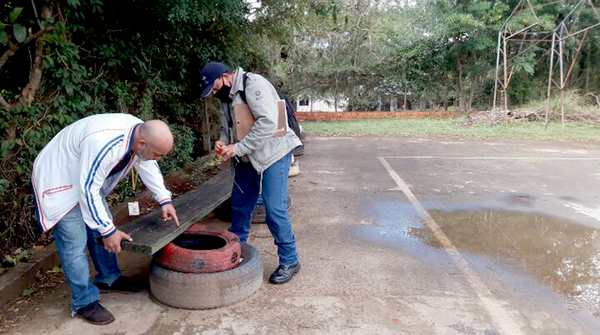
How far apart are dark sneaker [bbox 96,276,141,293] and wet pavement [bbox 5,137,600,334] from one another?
7cm

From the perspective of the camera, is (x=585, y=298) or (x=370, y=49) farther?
(x=370, y=49)

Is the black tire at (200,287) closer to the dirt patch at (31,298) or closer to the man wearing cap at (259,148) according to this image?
the man wearing cap at (259,148)

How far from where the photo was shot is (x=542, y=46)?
21062 mm

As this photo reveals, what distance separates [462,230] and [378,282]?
1.81 metres

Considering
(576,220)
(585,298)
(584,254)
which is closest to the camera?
(585,298)

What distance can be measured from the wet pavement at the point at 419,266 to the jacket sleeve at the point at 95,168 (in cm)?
85

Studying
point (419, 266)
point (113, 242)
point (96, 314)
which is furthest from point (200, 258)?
point (419, 266)

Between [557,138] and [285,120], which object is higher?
[285,120]

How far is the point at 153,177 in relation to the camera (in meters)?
3.17

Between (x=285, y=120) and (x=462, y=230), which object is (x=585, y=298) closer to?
(x=462, y=230)

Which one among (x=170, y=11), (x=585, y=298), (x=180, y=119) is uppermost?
(x=170, y=11)

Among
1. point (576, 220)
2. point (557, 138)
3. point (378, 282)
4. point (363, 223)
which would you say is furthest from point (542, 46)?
point (378, 282)

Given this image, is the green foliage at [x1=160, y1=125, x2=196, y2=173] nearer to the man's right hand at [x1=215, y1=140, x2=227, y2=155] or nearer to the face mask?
the man's right hand at [x1=215, y1=140, x2=227, y2=155]

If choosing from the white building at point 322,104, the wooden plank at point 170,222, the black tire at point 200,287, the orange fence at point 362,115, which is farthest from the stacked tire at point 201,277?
the white building at point 322,104
